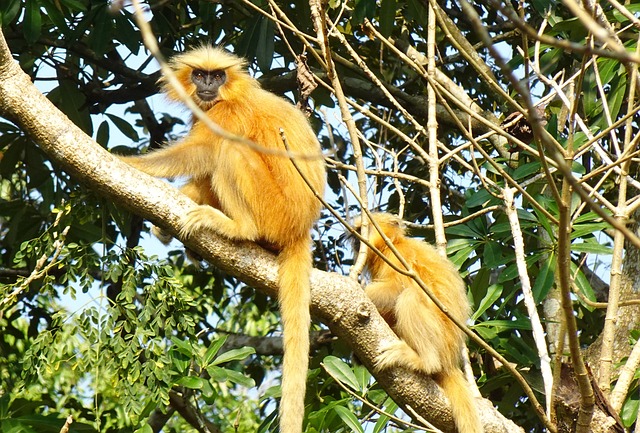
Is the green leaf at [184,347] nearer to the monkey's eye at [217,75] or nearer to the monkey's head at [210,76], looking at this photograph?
the monkey's head at [210,76]

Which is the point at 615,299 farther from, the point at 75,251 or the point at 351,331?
the point at 75,251

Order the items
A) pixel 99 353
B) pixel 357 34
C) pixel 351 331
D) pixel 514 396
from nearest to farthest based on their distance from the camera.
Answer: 1. pixel 351 331
2. pixel 99 353
3. pixel 514 396
4. pixel 357 34

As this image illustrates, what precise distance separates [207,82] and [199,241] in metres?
1.44

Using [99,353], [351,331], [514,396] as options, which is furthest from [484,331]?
[99,353]

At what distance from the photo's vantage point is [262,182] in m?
3.81

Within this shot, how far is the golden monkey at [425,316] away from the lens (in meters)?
3.36

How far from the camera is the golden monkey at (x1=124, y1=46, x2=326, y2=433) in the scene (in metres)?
3.29

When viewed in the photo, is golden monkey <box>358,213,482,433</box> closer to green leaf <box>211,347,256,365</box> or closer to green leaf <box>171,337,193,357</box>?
green leaf <box>211,347,256,365</box>

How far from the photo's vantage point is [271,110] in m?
4.04

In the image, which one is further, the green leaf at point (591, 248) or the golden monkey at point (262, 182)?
the green leaf at point (591, 248)

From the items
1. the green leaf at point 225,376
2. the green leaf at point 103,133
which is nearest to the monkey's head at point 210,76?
the green leaf at point 103,133

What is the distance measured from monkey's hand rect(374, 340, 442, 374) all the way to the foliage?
282 mm

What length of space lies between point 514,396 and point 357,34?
3181 mm

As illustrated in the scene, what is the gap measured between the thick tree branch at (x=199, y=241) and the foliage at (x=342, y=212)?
30cm
